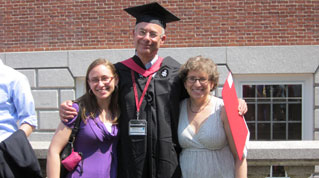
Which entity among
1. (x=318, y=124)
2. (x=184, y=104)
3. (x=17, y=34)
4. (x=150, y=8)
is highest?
(x=17, y=34)

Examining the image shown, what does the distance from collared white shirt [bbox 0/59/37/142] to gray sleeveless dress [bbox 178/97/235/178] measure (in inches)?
46.2

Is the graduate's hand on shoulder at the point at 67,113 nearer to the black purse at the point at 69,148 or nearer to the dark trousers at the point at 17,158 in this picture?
the black purse at the point at 69,148

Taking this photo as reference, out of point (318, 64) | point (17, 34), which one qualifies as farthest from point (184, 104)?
point (17, 34)

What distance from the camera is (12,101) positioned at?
2033 mm

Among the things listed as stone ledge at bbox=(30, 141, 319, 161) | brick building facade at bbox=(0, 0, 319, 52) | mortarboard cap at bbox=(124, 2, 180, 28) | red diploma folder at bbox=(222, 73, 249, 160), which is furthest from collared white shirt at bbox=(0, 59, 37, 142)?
brick building facade at bbox=(0, 0, 319, 52)

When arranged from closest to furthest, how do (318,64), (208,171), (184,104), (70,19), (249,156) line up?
(208,171) → (184,104) → (249,156) → (318,64) → (70,19)

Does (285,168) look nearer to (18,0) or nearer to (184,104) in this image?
(184,104)

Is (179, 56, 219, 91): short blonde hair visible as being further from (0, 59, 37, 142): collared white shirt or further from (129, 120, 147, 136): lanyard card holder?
(0, 59, 37, 142): collared white shirt

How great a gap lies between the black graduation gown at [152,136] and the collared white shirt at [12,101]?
70 cm

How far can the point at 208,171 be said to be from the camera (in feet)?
6.20

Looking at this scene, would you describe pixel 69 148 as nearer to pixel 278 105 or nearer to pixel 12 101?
pixel 12 101

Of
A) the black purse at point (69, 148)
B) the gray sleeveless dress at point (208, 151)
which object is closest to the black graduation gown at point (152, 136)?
the gray sleeveless dress at point (208, 151)

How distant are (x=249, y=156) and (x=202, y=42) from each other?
3693 millimetres

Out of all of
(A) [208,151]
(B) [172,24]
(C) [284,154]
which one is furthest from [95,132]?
(B) [172,24]
